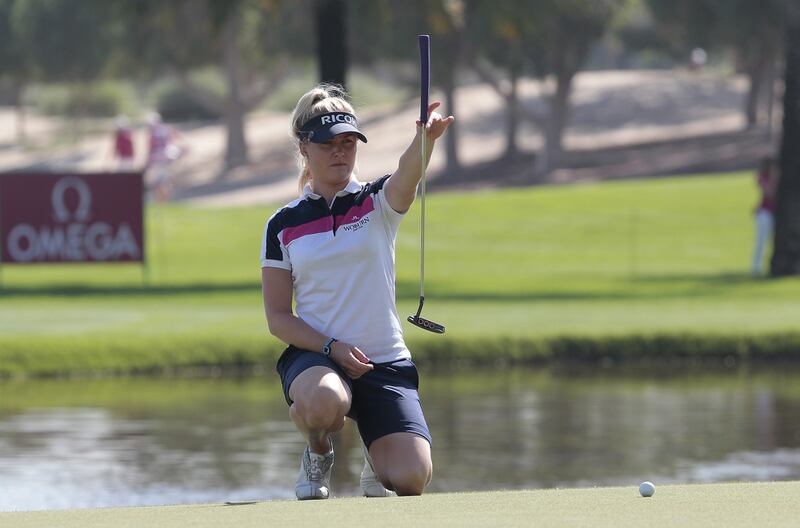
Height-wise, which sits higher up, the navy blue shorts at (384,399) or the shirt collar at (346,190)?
the shirt collar at (346,190)

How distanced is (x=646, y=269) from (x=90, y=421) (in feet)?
58.1

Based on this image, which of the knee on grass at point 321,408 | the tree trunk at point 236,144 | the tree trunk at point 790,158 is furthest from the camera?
the tree trunk at point 236,144

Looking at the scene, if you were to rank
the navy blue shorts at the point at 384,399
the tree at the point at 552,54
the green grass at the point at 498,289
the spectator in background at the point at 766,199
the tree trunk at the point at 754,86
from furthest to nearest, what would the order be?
1. the tree trunk at the point at 754,86
2. the tree at the point at 552,54
3. the spectator in background at the point at 766,199
4. the green grass at the point at 498,289
5. the navy blue shorts at the point at 384,399

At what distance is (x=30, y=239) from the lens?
24.2 meters

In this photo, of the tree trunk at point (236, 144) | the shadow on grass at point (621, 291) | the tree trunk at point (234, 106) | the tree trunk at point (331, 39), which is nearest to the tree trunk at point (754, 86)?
the tree trunk at point (234, 106)

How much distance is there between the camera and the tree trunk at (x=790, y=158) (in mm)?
25438

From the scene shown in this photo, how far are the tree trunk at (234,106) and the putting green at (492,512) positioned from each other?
2316 inches

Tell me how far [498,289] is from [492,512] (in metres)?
19.1

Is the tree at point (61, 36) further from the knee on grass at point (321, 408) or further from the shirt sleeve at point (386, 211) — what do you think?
the knee on grass at point (321, 408)

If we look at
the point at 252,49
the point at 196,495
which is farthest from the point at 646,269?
the point at 252,49

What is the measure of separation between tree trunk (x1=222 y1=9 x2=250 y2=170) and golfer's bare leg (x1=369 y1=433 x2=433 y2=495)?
191 feet

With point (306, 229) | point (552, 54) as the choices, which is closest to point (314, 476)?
point (306, 229)

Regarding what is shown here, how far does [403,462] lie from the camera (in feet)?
24.9

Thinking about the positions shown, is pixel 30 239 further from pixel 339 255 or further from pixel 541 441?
pixel 339 255
